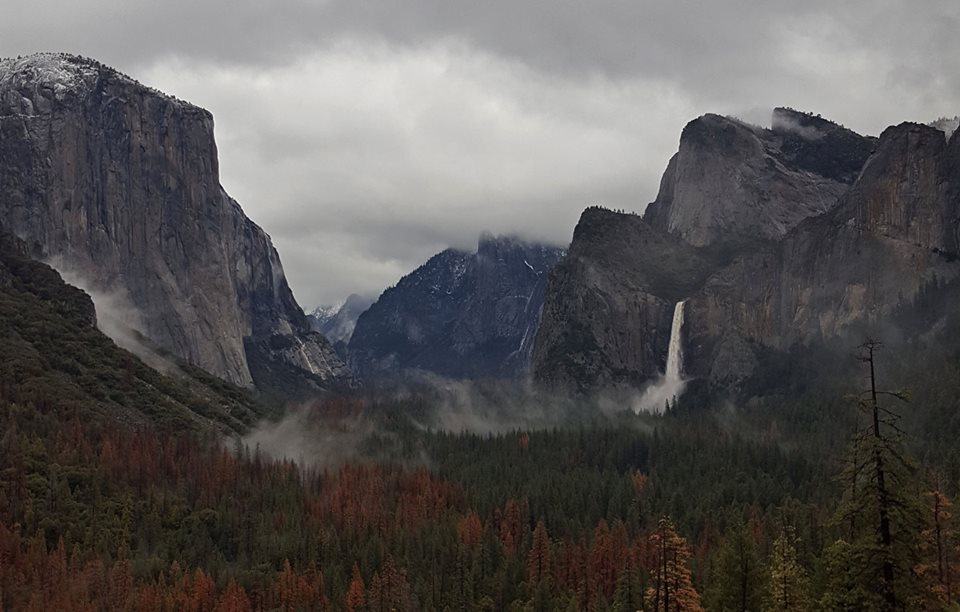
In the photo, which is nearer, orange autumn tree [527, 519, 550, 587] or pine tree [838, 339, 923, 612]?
pine tree [838, 339, 923, 612]

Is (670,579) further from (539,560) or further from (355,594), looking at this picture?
(539,560)

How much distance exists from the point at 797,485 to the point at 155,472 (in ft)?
421

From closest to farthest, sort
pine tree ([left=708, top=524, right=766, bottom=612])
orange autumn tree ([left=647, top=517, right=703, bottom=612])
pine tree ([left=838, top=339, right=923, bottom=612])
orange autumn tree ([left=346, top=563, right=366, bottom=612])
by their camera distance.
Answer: pine tree ([left=838, top=339, right=923, bottom=612]) < orange autumn tree ([left=647, top=517, right=703, bottom=612]) < pine tree ([left=708, top=524, right=766, bottom=612]) < orange autumn tree ([left=346, top=563, right=366, bottom=612])

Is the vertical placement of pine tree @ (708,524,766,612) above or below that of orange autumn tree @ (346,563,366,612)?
above

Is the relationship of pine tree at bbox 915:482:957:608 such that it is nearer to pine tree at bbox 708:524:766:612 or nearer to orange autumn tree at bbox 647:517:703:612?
pine tree at bbox 708:524:766:612

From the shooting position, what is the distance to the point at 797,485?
196 meters

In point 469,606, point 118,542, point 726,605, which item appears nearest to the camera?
point 726,605

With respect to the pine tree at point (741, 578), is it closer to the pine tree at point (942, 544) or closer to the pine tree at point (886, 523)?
the pine tree at point (942, 544)

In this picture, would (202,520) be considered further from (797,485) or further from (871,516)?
(871,516)

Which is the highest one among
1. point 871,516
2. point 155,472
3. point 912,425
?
point 912,425

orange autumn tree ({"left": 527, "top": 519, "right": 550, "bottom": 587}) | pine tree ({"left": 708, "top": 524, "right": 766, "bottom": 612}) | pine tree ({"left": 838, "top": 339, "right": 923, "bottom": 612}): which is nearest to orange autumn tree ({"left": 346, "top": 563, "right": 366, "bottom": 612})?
orange autumn tree ({"left": 527, "top": 519, "right": 550, "bottom": 587})

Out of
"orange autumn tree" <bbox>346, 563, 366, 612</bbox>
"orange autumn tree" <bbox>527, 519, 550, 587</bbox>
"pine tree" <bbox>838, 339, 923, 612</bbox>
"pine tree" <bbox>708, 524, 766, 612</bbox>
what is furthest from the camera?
"orange autumn tree" <bbox>527, 519, 550, 587</bbox>

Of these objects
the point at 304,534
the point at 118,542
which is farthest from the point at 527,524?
the point at 118,542

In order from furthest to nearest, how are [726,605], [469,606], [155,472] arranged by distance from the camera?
1. [155,472]
2. [469,606]
3. [726,605]
